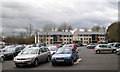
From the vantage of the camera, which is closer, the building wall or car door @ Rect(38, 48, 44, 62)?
car door @ Rect(38, 48, 44, 62)

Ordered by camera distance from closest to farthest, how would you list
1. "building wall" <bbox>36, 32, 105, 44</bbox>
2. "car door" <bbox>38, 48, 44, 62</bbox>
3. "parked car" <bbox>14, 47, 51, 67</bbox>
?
"parked car" <bbox>14, 47, 51, 67</bbox>, "car door" <bbox>38, 48, 44, 62</bbox>, "building wall" <bbox>36, 32, 105, 44</bbox>

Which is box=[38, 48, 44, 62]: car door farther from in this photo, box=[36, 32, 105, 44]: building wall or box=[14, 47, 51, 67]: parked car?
box=[36, 32, 105, 44]: building wall

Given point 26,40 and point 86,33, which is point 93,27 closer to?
point 86,33

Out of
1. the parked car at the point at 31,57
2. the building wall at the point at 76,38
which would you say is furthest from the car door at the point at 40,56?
the building wall at the point at 76,38

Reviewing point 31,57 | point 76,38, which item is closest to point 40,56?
point 31,57

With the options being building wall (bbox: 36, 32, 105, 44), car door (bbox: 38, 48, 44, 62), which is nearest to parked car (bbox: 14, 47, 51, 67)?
car door (bbox: 38, 48, 44, 62)

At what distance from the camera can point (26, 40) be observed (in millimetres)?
75125

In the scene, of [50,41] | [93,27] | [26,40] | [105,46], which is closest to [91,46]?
[105,46]

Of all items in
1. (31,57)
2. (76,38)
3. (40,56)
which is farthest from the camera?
(76,38)

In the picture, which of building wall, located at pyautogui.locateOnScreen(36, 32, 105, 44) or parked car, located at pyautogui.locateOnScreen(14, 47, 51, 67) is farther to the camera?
building wall, located at pyautogui.locateOnScreen(36, 32, 105, 44)

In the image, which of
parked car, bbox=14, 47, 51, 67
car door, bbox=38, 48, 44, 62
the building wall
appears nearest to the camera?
parked car, bbox=14, 47, 51, 67

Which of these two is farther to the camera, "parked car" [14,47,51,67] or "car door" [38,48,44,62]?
"car door" [38,48,44,62]

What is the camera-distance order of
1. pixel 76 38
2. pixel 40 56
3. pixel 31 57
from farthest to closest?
pixel 76 38 → pixel 40 56 → pixel 31 57

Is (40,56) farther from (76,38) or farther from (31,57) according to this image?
(76,38)
